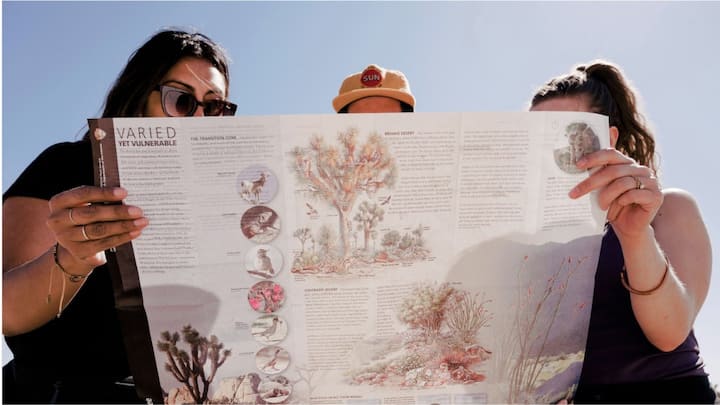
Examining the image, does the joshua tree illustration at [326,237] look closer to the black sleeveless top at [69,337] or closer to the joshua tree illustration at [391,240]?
the joshua tree illustration at [391,240]

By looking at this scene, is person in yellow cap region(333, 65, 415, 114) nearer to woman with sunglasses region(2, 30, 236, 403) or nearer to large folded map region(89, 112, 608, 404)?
woman with sunglasses region(2, 30, 236, 403)

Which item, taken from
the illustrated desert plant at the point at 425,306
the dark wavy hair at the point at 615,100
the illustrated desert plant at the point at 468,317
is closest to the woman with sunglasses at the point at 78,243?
the illustrated desert plant at the point at 425,306

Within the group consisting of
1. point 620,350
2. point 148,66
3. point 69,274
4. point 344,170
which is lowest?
point 620,350

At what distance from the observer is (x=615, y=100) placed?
73.2 inches

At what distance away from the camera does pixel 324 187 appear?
122 cm

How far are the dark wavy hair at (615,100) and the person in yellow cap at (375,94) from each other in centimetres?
Result: 51

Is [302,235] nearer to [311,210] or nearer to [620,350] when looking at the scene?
[311,210]

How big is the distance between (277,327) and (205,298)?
19 centimetres

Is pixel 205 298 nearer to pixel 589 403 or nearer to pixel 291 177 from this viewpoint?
pixel 291 177

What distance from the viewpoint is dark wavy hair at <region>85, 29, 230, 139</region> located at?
1.78 m

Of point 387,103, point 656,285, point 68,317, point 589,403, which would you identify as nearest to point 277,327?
point 68,317

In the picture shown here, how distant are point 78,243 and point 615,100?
1.78 meters

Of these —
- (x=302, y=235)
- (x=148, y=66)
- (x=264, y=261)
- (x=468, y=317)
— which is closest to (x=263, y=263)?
(x=264, y=261)

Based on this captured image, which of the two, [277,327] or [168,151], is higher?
[168,151]
